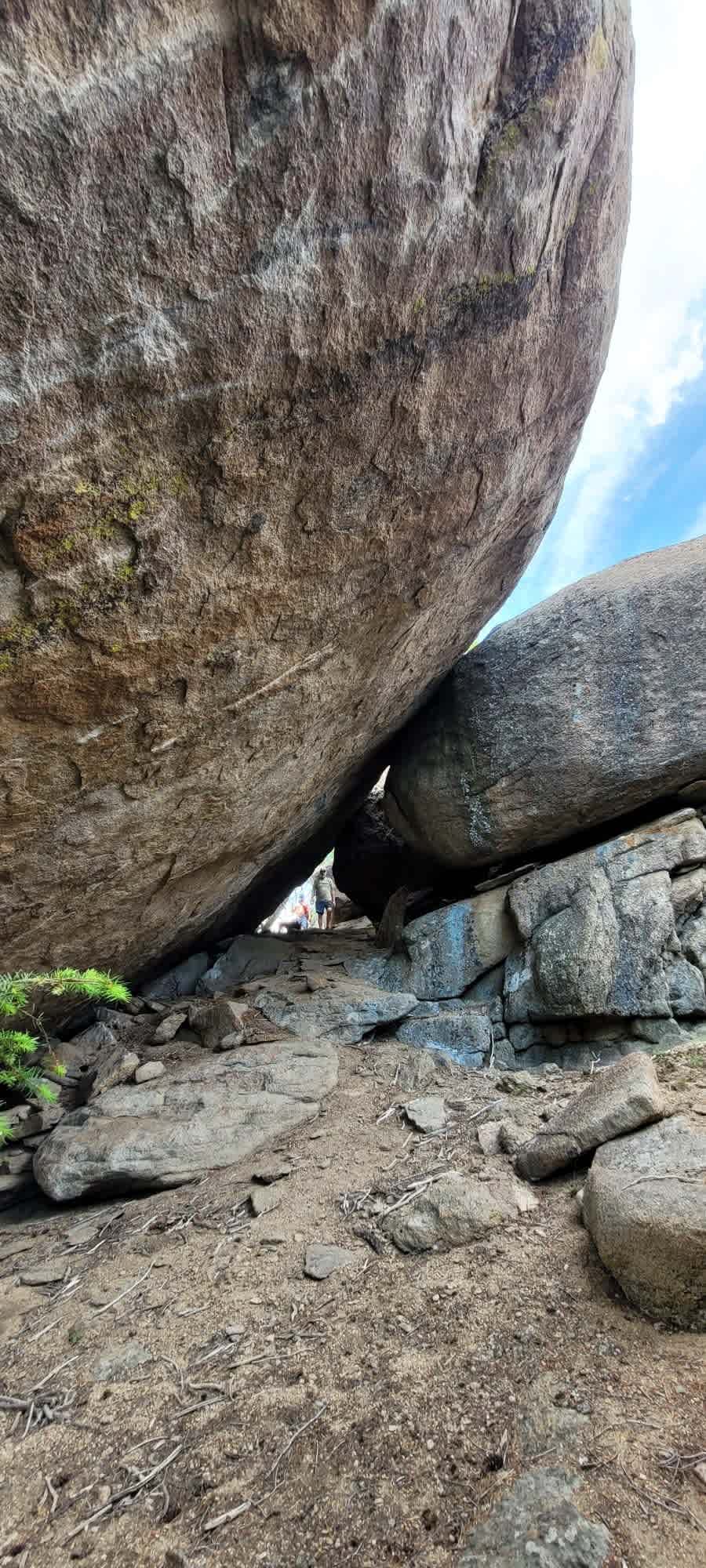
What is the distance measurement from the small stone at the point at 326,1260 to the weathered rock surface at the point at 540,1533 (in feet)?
5.56

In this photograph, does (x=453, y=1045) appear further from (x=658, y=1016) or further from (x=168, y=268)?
(x=168, y=268)

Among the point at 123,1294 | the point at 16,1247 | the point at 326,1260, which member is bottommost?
the point at 326,1260

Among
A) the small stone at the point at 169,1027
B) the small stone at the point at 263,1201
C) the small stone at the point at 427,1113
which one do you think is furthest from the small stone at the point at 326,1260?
the small stone at the point at 169,1027

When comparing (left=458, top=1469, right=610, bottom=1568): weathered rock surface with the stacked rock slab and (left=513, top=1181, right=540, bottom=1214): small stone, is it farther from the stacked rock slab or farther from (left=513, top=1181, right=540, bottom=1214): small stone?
the stacked rock slab

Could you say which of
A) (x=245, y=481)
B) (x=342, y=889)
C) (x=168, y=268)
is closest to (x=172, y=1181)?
(x=245, y=481)

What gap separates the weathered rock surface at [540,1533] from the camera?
74.0 inches

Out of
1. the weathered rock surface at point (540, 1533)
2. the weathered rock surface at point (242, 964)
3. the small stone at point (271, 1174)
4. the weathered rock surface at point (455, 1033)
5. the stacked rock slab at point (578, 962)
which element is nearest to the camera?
the weathered rock surface at point (540, 1533)

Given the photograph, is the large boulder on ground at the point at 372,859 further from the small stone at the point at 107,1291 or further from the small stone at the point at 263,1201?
the small stone at the point at 107,1291

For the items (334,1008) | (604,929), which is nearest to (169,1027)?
(334,1008)

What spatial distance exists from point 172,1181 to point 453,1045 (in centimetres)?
362

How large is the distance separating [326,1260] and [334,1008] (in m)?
4.11

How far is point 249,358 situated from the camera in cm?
366

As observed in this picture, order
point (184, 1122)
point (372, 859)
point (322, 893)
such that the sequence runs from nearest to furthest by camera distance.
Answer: point (184, 1122), point (372, 859), point (322, 893)

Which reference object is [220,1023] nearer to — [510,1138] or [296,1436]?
[510,1138]
